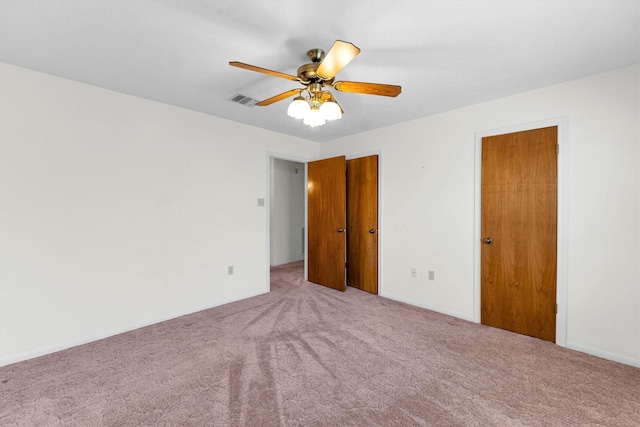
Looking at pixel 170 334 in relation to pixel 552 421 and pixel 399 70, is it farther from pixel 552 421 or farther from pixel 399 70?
pixel 399 70

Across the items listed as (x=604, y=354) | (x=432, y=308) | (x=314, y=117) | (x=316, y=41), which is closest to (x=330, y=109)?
(x=314, y=117)

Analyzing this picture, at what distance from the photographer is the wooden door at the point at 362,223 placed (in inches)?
156

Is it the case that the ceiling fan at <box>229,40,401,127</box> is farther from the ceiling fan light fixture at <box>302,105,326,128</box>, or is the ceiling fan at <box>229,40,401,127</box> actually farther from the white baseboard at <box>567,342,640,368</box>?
the white baseboard at <box>567,342,640,368</box>

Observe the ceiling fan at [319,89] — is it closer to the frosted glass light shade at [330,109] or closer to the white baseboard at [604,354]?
the frosted glass light shade at [330,109]

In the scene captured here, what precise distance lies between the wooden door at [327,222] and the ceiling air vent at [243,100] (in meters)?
1.60

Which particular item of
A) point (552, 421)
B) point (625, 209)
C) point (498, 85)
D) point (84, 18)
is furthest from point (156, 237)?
point (625, 209)

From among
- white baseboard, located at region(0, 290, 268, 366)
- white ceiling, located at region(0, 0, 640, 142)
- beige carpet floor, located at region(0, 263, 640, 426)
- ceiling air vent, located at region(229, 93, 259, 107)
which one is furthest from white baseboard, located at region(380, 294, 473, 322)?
ceiling air vent, located at region(229, 93, 259, 107)

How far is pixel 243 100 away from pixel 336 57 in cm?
166

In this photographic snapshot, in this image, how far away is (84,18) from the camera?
1.60 metres

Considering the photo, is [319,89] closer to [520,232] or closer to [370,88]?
[370,88]

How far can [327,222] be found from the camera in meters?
4.29

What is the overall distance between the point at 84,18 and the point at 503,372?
12.3ft

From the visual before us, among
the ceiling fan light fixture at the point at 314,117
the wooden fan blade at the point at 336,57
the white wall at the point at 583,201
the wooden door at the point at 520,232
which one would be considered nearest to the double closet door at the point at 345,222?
the white wall at the point at 583,201

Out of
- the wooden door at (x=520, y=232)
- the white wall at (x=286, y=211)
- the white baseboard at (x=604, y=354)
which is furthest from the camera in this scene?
the white wall at (x=286, y=211)
